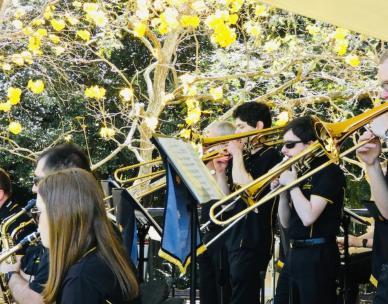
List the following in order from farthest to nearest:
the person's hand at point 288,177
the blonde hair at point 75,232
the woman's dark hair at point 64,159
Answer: the person's hand at point 288,177, the woman's dark hair at point 64,159, the blonde hair at point 75,232

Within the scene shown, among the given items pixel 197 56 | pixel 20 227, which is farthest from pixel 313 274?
pixel 197 56

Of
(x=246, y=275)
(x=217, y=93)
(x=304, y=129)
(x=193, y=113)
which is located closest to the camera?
(x=304, y=129)

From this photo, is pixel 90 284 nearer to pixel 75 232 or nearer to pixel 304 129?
pixel 75 232

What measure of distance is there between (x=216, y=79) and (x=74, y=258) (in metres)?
6.34

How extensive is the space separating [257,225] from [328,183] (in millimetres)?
785

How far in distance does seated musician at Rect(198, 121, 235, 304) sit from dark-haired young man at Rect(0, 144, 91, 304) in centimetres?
141

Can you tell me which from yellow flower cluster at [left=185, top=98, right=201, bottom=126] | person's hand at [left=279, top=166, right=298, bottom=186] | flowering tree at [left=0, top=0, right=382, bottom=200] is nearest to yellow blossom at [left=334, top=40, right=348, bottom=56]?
flowering tree at [left=0, top=0, right=382, bottom=200]

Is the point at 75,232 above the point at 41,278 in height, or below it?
above

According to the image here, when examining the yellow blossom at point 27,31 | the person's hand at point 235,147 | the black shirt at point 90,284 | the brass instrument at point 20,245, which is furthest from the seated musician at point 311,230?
the yellow blossom at point 27,31

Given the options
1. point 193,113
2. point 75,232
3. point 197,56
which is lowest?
point 75,232

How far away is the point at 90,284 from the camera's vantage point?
8.05 feet

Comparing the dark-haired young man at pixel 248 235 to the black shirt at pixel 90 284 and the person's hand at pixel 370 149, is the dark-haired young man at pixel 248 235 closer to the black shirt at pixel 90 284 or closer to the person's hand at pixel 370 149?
the person's hand at pixel 370 149

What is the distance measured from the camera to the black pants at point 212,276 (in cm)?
490

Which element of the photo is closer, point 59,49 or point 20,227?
point 20,227
